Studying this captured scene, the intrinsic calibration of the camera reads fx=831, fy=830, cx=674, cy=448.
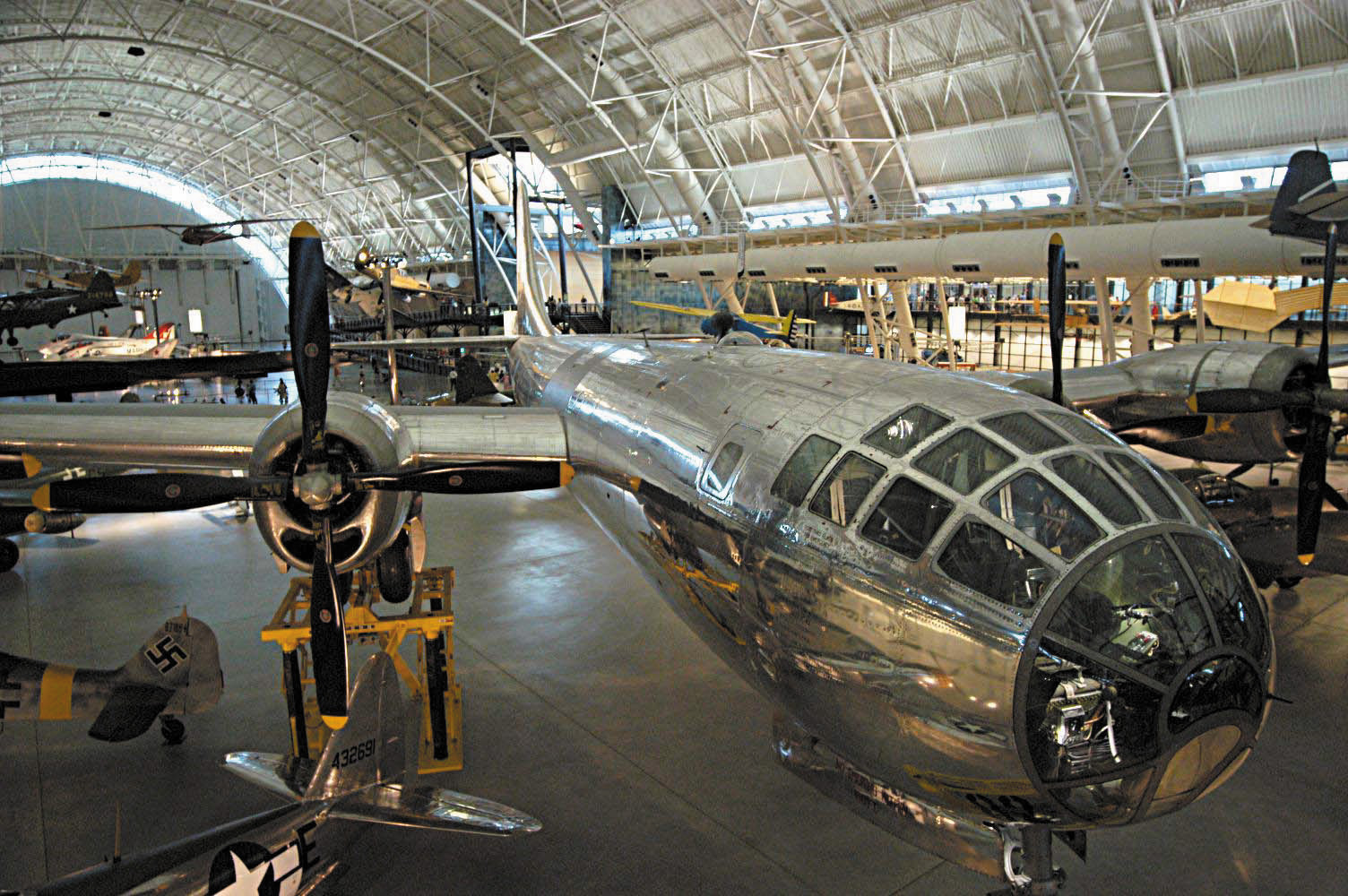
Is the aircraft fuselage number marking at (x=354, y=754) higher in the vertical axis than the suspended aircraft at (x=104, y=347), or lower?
lower

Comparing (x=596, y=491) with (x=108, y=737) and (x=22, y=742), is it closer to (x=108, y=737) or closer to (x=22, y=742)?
(x=108, y=737)

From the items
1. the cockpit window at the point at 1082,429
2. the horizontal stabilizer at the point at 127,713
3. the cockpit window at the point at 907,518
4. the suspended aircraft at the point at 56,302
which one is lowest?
the horizontal stabilizer at the point at 127,713

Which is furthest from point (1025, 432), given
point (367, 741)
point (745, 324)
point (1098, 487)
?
point (745, 324)

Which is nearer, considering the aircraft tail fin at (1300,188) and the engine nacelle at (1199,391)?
the engine nacelle at (1199,391)

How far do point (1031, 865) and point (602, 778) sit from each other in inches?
177

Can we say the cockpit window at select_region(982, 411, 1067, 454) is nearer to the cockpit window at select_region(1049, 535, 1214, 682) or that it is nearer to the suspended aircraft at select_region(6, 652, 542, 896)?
the cockpit window at select_region(1049, 535, 1214, 682)

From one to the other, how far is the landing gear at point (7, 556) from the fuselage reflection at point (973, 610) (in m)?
14.3

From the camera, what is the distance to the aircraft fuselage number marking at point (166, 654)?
8.54 m

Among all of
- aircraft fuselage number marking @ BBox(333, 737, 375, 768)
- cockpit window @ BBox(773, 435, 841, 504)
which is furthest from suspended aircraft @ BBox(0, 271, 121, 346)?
cockpit window @ BBox(773, 435, 841, 504)

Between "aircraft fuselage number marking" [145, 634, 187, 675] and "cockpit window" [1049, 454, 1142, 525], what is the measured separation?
8504 millimetres

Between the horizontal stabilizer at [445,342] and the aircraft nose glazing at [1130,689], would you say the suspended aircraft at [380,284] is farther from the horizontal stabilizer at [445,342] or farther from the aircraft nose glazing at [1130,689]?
the aircraft nose glazing at [1130,689]

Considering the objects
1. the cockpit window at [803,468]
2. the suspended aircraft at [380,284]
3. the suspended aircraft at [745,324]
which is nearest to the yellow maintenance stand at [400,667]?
the cockpit window at [803,468]

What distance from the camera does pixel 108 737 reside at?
8.12 meters

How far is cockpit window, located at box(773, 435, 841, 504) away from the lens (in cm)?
549
